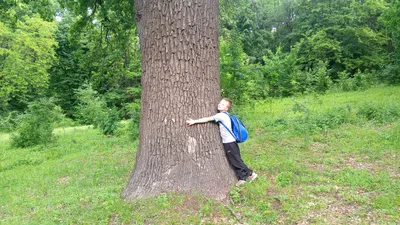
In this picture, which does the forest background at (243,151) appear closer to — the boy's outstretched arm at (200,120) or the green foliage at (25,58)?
the boy's outstretched arm at (200,120)

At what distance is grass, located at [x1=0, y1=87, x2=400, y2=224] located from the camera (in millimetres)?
3656

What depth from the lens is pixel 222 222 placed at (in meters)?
3.55

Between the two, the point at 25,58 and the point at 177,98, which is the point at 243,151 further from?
the point at 25,58

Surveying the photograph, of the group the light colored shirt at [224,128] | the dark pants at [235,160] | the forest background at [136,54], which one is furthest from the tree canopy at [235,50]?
the dark pants at [235,160]

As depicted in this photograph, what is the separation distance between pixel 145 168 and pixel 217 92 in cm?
143

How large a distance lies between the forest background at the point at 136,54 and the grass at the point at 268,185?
308cm

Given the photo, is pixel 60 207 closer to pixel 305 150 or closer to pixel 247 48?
pixel 305 150

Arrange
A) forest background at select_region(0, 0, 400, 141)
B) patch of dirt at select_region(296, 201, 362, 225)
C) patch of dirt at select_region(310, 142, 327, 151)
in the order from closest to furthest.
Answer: patch of dirt at select_region(296, 201, 362, 225), patch of dirt at select_region(310, 142, 327, 151), forest background at select_region(0, 0, 400, 141)

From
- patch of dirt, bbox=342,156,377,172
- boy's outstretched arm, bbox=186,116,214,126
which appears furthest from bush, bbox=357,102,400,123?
boy's outstretched arm, bbox=186,116,214,126

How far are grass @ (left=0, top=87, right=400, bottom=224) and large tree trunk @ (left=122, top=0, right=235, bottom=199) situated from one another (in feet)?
0.84

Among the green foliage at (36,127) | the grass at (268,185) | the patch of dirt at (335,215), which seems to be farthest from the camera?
the green foliage at (36,127)

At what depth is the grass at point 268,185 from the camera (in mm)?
3656

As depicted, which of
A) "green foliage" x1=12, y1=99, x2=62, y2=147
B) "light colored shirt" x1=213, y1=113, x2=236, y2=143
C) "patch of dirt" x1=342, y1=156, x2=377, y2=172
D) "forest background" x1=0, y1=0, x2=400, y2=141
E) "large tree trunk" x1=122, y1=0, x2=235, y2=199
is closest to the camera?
"large tree trunk" x1=122, y1=0, x2=235, y2=199

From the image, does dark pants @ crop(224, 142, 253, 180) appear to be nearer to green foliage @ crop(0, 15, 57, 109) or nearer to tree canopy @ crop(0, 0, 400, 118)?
tree canopy @ crop(0, 0, 400, 118)
